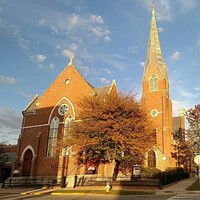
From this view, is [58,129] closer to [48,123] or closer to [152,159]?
[48,123]

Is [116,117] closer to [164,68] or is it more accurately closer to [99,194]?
[99,194]

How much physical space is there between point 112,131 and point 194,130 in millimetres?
15357

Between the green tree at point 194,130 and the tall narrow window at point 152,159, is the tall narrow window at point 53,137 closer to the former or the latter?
the tall narrow window at point 152,159

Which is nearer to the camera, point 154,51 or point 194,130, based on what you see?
point 194,130

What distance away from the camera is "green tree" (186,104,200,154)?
3728cm

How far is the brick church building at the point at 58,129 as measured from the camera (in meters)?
38.4

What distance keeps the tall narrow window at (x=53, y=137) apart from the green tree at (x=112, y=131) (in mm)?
9906

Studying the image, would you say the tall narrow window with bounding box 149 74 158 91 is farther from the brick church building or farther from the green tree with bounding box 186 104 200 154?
the green tree with bounding box 186 104 200 154

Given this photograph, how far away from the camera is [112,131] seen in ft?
92.6

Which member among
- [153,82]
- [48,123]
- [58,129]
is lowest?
[58,129]


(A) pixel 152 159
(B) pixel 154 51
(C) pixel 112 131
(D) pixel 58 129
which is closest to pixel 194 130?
(A) pixel 152 159

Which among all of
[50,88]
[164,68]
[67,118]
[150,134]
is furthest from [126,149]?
[164,68]

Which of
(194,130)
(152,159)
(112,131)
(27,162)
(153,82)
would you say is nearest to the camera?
(112,131)

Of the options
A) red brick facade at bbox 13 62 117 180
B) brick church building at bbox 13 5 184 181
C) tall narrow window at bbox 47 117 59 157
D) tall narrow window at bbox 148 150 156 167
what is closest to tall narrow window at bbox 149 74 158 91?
brick church building at bbox 13 5 184 181
